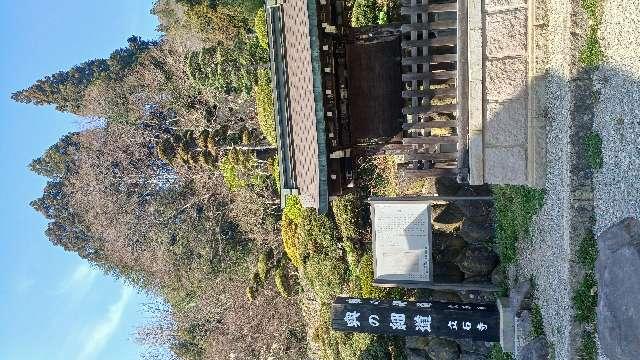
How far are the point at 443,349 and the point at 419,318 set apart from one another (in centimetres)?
307

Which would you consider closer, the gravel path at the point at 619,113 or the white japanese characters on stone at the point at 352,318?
the gravel path at the point at 619,113

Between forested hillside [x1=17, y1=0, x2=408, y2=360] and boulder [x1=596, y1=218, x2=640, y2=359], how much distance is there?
881 centimetres

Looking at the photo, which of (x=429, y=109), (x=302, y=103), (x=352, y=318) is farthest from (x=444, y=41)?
(x=352, y=318)

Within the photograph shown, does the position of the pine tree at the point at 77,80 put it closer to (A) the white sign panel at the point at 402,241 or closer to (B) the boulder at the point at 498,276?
(A) the white sign panel at the point at 402,241

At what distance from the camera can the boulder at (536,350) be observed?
1174 centimetres

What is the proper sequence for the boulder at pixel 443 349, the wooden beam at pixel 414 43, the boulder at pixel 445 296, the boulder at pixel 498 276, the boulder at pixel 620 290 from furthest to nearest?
1. the boulder at pixel 443 349
2. the boulder at pixel 445 296
3. the boulder at pixel 498 276
4. the wooden beam at pixel 414 43
5. the boulder at pixel 620 290

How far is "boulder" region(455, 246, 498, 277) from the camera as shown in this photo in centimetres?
1498

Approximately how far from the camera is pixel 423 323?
13.9 metres

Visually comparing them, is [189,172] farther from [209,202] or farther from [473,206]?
[473,206]

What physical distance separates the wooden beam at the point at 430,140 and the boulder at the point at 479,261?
137 inches

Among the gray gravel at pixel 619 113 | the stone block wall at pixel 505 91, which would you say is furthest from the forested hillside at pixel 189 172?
the gray gravel at pixel 619 113

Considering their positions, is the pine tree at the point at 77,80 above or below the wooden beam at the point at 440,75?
above

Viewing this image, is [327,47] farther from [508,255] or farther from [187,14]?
[187,14]

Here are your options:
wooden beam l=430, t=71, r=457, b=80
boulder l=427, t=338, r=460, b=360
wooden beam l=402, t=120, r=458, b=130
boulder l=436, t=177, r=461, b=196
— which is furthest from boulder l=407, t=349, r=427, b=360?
wooden beam l=430, t=71, r=457, b=80
